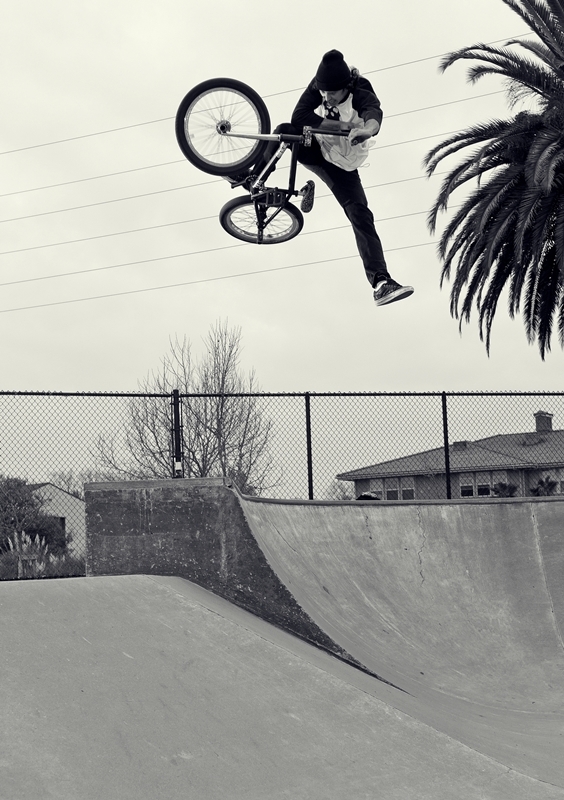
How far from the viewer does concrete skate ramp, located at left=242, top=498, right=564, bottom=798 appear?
17.3ft

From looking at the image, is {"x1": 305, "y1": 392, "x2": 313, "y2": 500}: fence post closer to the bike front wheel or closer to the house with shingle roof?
the house with shingle roof

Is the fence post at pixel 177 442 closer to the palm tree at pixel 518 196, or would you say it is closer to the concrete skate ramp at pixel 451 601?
the concrete skate ramp at pixel 451 601

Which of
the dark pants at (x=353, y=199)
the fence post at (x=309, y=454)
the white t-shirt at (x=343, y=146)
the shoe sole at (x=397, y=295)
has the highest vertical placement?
the white t-shirt at (x=343, y=146)

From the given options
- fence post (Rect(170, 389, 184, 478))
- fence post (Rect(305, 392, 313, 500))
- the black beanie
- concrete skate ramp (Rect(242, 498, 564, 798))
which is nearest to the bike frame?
the black beanie

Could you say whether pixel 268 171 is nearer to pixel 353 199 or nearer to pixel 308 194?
pixel 308 194

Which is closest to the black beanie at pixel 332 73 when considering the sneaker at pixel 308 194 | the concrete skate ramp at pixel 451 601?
the sneaker at pixel 308 194

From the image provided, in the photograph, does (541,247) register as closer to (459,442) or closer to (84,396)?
(459,442)

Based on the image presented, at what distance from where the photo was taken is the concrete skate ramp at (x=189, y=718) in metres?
3.68

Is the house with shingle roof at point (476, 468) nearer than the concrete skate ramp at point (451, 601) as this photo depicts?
No

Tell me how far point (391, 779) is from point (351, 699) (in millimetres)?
704

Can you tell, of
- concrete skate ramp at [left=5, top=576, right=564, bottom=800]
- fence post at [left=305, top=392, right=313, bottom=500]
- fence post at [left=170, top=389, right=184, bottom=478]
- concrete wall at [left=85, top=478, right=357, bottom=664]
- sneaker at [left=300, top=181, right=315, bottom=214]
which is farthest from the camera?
fence post at [left=305, top=392, right=313, bottom=500]

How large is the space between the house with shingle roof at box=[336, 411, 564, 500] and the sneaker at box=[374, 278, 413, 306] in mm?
4193

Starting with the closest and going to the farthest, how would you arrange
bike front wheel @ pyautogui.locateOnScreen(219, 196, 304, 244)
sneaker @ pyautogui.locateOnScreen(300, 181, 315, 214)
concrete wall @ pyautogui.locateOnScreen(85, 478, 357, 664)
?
concrete wall @ pyautogui.locateOnScreen(85, 478, 357, 664)
sneaker @ pyautogui.locateOnScreen(300, 181, 315, 214)
bike front wheel @ pyautogui.locateOnScreen(219, 196, 304, 244)

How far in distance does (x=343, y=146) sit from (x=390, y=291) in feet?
3.77
